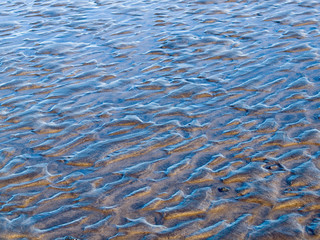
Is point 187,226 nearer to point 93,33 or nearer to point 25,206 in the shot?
point 25,206

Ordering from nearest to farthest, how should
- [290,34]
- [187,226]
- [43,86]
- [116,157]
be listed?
[187,226] < [116,157] < [43,86] < [290,34]

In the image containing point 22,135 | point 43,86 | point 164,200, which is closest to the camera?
point 164,200

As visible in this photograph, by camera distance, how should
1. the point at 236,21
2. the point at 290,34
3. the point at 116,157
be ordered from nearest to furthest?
the point at 116,157 < the point at 290,34 < the point at 236,21

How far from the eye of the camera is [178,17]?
8609mm

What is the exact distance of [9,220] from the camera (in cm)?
333

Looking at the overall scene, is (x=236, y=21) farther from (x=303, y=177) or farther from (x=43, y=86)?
(x=303, y=177)

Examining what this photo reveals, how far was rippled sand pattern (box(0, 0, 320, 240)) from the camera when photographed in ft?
10.7

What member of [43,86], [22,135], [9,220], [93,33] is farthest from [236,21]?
[9,220]

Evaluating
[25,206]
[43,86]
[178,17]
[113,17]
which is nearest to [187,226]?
[25,206]

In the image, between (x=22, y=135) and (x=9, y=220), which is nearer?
(x=9, y=220)

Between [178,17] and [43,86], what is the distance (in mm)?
3567

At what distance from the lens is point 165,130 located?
452 centimetres

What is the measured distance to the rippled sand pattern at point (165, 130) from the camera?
326 cm

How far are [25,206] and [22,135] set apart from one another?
1.32 meters
